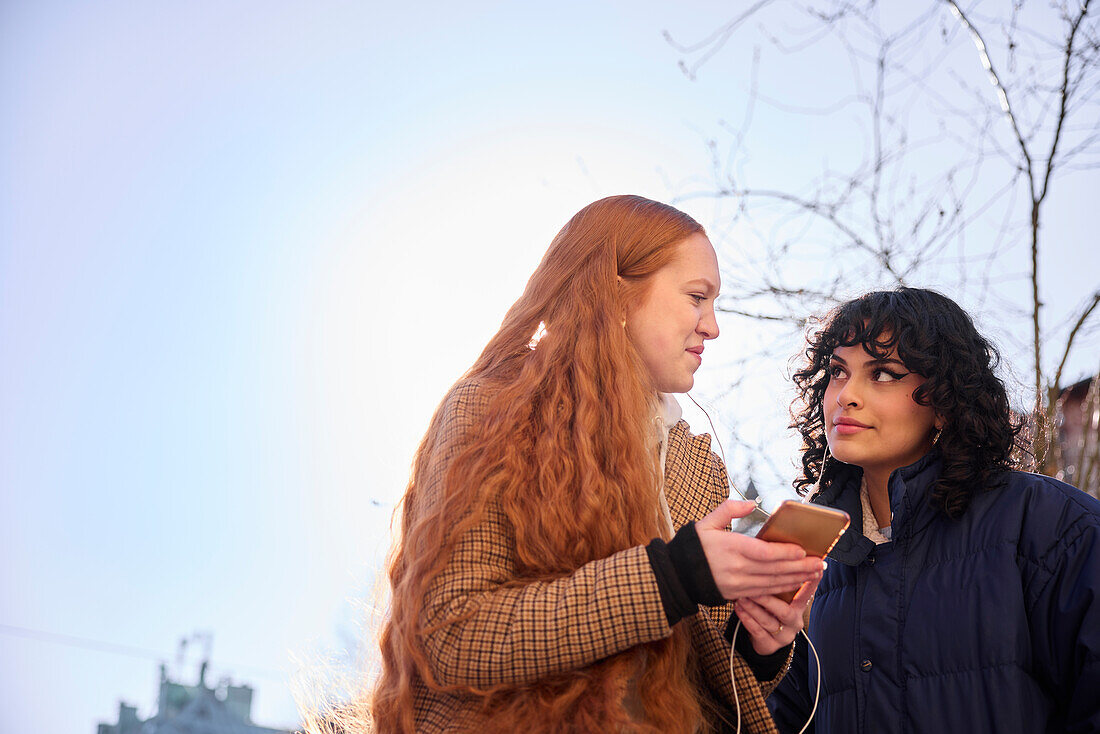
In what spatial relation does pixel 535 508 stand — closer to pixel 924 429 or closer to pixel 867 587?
pixel 867 587

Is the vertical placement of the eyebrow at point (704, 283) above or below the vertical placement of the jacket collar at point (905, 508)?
above

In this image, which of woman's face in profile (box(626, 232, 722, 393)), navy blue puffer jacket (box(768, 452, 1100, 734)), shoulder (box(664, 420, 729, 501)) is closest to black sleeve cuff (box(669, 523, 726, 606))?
shoulder (box(664, 420, 729, 501))

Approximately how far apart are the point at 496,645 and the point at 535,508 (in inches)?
11.6

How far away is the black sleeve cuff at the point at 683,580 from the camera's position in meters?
1.50

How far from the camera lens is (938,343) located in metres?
2.31

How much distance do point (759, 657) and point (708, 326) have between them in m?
0.78

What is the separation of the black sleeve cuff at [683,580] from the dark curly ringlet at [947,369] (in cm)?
91

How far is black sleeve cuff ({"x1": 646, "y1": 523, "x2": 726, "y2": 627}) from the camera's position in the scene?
1.50 m

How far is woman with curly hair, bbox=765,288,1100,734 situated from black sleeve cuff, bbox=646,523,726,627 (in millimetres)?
784

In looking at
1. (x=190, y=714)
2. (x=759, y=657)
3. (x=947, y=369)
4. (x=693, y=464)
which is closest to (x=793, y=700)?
(x=759, y=657)

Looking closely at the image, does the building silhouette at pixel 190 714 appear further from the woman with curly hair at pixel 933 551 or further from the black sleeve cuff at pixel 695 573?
the black sleeve cuff at pixel 695 573

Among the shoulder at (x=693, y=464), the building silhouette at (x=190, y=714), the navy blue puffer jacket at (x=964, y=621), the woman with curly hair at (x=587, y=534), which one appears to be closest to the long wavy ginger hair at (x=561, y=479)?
the woman with curly hair at (x=587, y=534)

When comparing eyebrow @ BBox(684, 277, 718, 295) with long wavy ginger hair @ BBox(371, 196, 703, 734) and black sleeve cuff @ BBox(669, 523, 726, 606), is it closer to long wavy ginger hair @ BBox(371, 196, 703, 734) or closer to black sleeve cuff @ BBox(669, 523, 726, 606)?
long wavy ginger hair @ BBox(371, 196, 703, 734)

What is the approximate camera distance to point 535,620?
1.50 m
